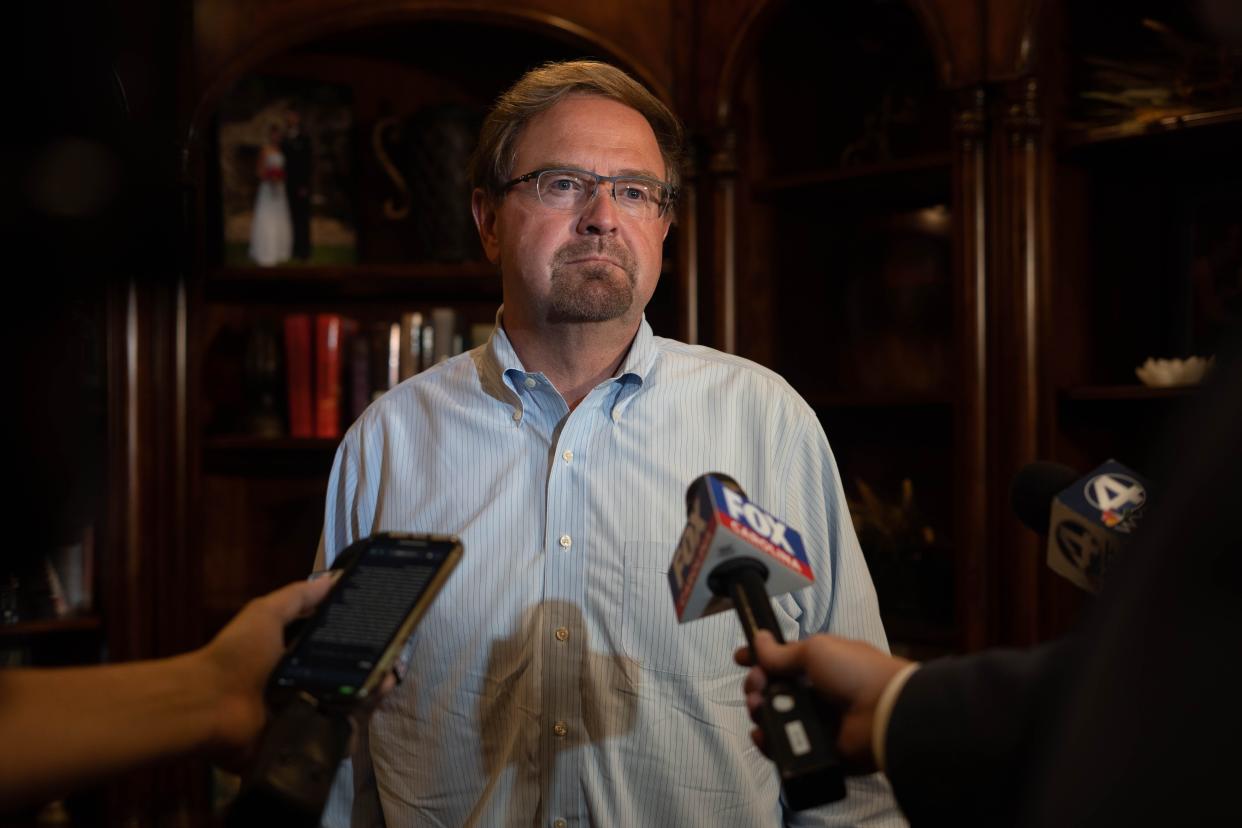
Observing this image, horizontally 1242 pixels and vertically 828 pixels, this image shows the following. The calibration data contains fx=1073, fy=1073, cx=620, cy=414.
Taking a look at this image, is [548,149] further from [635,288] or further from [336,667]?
[336,667]

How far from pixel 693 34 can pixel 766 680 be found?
198 cm

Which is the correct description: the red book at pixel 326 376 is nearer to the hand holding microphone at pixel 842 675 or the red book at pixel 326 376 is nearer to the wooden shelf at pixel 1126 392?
the wooden shelf at pixel 1126 392

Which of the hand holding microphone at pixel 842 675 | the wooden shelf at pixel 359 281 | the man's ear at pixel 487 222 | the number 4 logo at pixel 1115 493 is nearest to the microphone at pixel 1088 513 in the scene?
the number 4 logo at pixel 1115 493

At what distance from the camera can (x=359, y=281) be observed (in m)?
2.62

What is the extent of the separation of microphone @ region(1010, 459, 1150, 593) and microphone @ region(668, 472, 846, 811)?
25 centimetres

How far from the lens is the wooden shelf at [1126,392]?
204 cm

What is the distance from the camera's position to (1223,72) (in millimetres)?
2037

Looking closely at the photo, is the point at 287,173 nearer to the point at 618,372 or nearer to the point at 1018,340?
the point at 618,372

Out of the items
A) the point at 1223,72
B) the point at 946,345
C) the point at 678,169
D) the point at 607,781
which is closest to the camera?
the point at 607,781

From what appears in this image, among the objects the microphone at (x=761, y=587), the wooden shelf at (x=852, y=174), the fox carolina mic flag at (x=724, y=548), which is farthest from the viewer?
the wooden shelf at (x=852, y=174)

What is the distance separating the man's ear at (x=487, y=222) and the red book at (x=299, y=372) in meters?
0.97

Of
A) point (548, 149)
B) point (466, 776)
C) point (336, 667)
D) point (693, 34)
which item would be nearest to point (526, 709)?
point (466, 776)

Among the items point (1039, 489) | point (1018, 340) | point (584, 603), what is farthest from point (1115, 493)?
point (1018, 340)

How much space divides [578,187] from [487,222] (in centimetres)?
24
